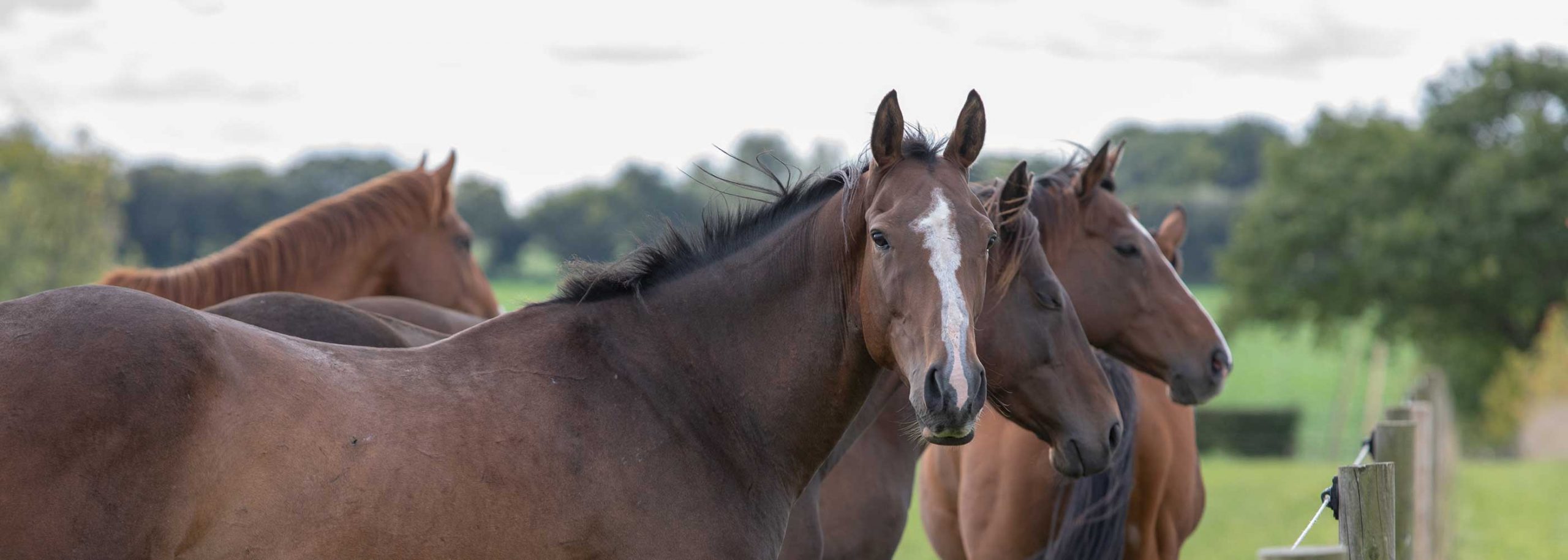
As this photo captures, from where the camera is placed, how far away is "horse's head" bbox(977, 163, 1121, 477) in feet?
13.2

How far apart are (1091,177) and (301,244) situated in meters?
4.14

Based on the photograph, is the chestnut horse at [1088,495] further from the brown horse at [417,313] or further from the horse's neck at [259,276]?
the horse's neck at [259,276]

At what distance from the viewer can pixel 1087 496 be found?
15.6 feet

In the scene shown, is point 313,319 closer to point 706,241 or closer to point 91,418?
point 706,241

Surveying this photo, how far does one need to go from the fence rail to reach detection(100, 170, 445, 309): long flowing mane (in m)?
4.86

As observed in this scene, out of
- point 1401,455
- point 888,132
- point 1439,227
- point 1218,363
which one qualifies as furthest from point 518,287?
point 888,132

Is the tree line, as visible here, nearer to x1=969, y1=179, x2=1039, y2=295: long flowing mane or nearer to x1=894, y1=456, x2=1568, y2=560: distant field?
x1=894, y1=456, x2=1568, y2=560: distant field

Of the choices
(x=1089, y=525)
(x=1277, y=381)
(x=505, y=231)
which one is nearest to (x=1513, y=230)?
(x=1277, y=381)

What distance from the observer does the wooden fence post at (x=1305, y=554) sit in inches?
126

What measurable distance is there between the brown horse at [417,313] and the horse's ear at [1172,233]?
3409 millimetres

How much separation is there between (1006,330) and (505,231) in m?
26.8

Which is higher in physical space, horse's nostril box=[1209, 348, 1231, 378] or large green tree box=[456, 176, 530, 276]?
horse's nostril box=[1209, 348, 1231, 378]

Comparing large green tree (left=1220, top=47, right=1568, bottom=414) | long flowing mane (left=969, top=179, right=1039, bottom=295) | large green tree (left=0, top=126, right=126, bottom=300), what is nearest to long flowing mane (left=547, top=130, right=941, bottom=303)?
long flowing mane (left=969, top=179, right=1039, bottom=295)

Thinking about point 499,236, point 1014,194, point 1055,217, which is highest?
point 1014,194
